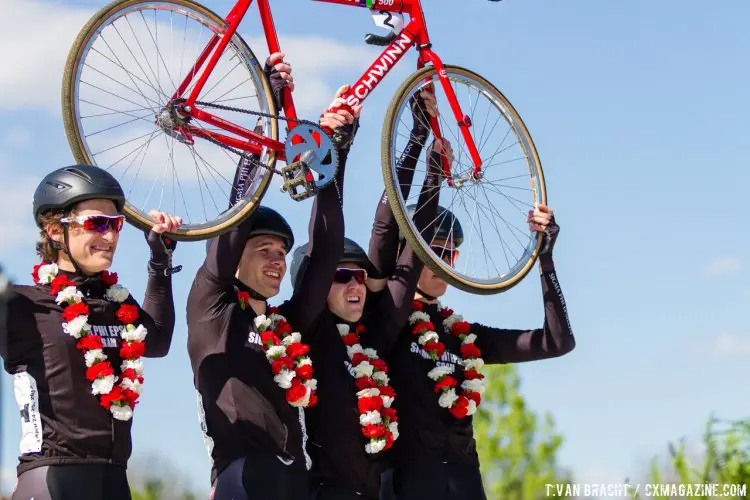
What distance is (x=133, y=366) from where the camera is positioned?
4.51m

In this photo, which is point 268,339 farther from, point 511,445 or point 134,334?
point 511,445

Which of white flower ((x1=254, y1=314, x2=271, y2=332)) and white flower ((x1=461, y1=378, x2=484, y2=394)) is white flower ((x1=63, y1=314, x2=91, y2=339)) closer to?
white flower ((x1=254, y1=314, x2=271, y2=332))

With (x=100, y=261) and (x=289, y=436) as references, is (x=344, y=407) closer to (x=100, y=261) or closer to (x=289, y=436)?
(x=289, y=436)

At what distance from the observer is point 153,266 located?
15.7 ft

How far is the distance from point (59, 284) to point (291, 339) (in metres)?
1.22

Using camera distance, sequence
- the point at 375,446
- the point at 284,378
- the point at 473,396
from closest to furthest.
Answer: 1. the point at 284,378
2. the point at 375,446
3. the point at 473,396

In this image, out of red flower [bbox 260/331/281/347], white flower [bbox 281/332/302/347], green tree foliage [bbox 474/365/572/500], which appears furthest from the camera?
green tree foliage [bbox 474/365/572/500]


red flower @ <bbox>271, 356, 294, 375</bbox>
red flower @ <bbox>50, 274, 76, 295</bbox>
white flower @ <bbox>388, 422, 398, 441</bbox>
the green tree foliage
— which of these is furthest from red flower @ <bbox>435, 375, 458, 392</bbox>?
the green tree foliage

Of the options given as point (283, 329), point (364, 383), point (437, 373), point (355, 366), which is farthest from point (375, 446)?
point (283, 329)

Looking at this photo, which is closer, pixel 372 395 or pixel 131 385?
pixel 131 385

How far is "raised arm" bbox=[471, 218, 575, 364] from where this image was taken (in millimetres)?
6391

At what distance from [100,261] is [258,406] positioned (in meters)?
1.00

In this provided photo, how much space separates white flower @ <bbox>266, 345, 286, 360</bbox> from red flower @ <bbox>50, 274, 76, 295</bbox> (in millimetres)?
1016

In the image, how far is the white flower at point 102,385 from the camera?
14.2ft
